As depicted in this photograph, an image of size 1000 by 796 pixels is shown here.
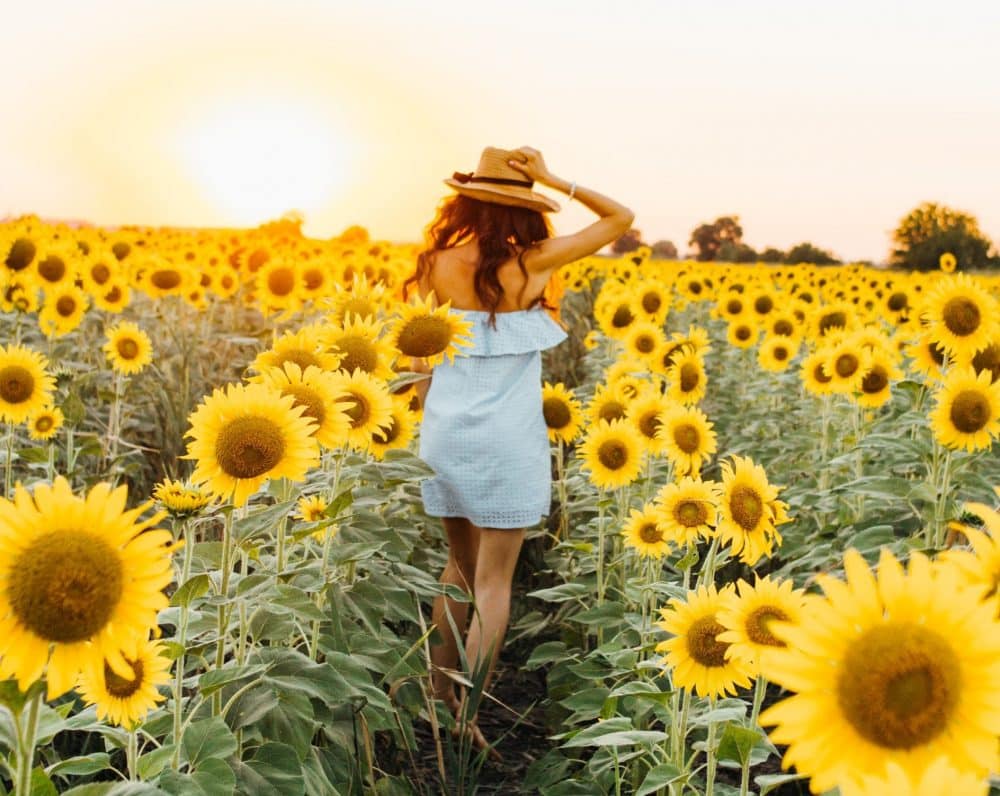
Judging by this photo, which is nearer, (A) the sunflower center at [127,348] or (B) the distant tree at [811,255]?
(A) the sunflower center at [127,348]

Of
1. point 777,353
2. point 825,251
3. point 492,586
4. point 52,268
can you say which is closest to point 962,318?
point 492,586

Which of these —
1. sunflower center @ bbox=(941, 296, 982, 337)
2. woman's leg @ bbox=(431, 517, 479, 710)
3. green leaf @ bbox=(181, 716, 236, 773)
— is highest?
sunflower center @ bbox=(941, 296, 982, 337)

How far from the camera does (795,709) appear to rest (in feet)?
3.78

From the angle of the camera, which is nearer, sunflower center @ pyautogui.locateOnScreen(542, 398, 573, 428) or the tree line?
sunflower center @ pyautogui.locateOnScreen(542, 398, 573, 428)

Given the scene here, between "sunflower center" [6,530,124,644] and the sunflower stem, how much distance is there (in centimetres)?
10

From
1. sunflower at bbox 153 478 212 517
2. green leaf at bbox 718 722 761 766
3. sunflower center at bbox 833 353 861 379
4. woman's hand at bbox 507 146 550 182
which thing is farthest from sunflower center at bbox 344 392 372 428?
sunflower center at bbox 833 353 861 379

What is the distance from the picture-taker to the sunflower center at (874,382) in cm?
521

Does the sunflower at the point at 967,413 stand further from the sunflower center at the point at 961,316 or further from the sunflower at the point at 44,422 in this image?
the sunflower at the point at 44,422

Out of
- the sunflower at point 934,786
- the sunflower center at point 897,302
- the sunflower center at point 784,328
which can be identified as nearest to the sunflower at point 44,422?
the sunflower at point 934,786

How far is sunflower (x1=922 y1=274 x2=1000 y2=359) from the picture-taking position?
424 centimetres

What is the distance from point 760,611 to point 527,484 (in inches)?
84.8

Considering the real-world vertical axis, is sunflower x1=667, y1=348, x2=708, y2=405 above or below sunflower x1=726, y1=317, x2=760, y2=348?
below

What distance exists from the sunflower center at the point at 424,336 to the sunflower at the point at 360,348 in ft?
0.76

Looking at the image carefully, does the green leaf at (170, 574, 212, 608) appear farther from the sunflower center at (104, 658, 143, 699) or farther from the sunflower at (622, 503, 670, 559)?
the sunflower at (622, 503, 670, 559)
